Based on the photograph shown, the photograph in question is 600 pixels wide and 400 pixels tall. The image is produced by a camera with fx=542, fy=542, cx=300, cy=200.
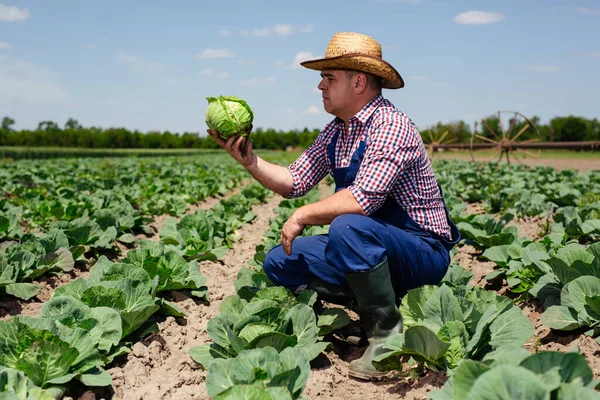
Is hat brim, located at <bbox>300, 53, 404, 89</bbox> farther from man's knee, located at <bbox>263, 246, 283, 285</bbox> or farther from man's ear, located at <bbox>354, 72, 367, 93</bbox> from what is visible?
man's knee, located at <bbox>263, 246, 283, 285</bbox>

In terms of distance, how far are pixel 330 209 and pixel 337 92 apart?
2.69ft

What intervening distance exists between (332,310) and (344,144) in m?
1.12

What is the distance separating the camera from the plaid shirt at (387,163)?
3.19 metres

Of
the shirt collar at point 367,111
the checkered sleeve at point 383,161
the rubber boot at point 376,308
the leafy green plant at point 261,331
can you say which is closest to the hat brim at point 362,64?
the shirt collar at point 367,111

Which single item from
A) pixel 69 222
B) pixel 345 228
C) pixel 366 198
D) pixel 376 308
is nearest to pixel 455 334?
pixel 376 308

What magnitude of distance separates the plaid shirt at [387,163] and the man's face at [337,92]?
121mm

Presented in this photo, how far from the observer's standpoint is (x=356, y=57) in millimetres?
3420

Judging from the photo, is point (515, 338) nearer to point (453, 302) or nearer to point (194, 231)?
point (453, 302)

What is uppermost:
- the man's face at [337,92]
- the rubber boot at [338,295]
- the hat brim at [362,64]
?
the hat brim at [362,64]

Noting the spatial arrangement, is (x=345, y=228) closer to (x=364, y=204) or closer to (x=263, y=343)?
(x=364, y=204)

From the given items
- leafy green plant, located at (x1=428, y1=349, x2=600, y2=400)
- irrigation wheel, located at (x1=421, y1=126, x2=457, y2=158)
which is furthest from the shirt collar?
irrigation wheel, located at (x1=421, y1=126, x2=457, y2=158)

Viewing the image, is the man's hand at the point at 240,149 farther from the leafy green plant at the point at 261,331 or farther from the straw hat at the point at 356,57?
the leafy green plant at the point at 261,331

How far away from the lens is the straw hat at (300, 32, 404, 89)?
135 inches

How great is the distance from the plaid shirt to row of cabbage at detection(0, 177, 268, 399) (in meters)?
1.21
